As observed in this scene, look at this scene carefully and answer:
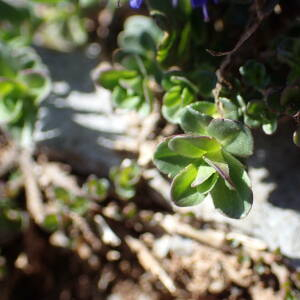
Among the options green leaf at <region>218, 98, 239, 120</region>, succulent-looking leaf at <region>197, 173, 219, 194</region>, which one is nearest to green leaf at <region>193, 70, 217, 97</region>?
green leaf at <region>218, 98, 239, 120</region>

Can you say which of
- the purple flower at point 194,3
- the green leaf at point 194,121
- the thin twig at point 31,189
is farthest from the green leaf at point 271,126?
the thin twig at point 31,189

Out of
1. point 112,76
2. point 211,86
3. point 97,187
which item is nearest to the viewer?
point 211,86

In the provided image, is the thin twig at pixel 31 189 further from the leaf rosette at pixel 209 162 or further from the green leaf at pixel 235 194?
the green leaf at pixel 235 194

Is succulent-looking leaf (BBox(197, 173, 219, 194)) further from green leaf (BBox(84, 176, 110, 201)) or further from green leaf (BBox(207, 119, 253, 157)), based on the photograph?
green leaf (BBox(84, 176, 110, 201))

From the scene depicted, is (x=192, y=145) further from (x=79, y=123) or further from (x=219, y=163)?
(x=79, y=123)

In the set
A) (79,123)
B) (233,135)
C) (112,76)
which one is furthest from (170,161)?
(79,123)
